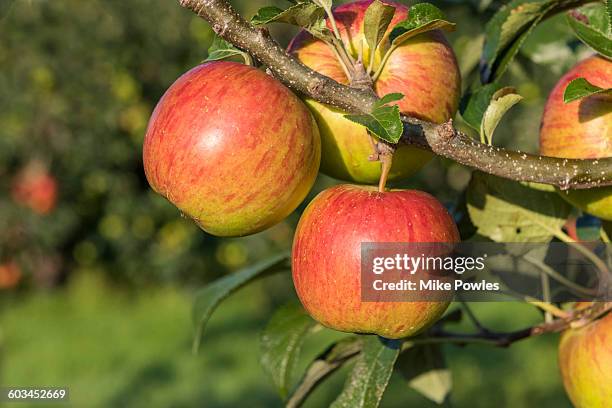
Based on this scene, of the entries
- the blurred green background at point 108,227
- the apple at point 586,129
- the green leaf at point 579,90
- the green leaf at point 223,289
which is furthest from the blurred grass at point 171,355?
the green leaf at point 579,90

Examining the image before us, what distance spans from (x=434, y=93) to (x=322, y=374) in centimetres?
43

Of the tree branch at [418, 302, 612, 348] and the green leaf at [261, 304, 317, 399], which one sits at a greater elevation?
the tree branch at [418, 302, 612, 348]

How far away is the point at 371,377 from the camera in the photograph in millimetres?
945

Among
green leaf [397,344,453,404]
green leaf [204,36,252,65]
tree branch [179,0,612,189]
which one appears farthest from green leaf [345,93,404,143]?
green leaf [397,344,453,404]

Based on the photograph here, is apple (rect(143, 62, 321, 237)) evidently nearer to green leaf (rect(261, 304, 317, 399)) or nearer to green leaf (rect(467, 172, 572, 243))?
green leaf (rect(467, 172, 572, 243))

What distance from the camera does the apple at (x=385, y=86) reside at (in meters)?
0.82

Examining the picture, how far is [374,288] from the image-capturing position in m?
0.76

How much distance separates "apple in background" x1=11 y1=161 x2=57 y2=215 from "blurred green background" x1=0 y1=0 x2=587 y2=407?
13 millimetres

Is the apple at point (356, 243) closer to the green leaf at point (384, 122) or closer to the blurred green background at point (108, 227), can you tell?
the green leaf at point (384, 122)

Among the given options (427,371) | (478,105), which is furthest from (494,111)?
(427,371)

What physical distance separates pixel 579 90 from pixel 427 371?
0.58 meters

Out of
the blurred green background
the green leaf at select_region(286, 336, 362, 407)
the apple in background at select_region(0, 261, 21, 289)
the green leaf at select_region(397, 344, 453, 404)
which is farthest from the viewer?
the apple in background at select_region(0, 261, 21, 289)

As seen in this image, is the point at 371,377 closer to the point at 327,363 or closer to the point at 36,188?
the point at 327,363

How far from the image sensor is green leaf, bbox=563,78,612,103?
784mm
